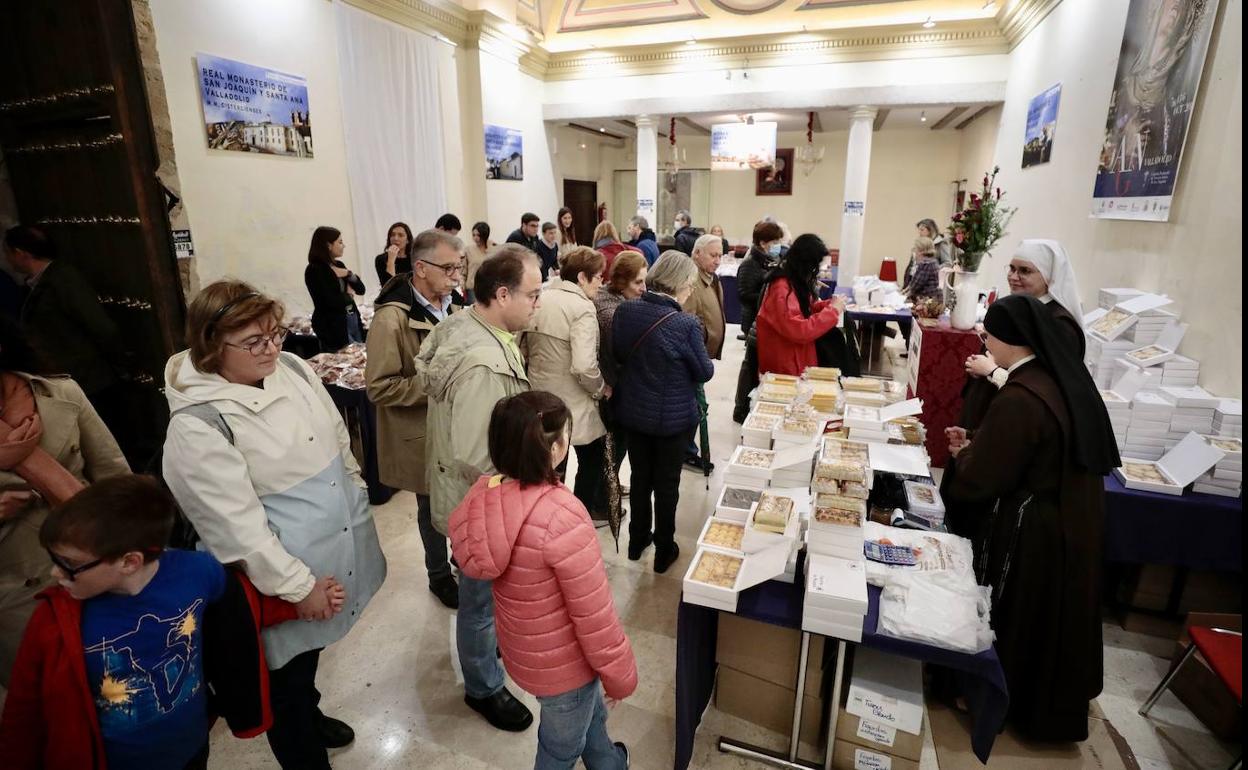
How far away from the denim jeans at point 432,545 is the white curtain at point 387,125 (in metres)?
5.07

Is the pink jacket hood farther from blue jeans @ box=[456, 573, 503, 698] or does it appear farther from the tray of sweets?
blue jeans @ box=[456, 573, 503, 698]

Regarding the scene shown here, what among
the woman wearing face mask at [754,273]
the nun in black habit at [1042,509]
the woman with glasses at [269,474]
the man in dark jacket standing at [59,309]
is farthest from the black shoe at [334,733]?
the woman wearing face mask at [754,273]

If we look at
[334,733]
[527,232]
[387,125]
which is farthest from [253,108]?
[334,733]

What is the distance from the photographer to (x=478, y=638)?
7.18 feet

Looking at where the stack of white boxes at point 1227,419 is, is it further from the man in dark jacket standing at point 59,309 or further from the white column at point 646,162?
the white column at point 646,162

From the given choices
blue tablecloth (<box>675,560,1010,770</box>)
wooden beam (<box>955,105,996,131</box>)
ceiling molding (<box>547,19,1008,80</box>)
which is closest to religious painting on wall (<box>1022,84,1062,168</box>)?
ceiling molding (<box>547,19,1008,80</box>)

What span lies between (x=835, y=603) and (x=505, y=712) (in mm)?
1339

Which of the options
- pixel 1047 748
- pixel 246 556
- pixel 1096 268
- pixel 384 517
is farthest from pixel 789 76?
pixel 246 556

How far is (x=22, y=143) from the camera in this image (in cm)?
349

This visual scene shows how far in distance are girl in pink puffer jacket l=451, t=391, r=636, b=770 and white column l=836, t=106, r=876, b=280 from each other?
29.1 ft

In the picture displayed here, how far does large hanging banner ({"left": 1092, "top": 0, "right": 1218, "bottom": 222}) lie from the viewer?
3.38 m

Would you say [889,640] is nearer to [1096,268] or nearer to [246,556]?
[246,556]

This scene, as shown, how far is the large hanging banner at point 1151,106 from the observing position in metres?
3.38

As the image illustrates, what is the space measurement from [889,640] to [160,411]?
12.7 ft
